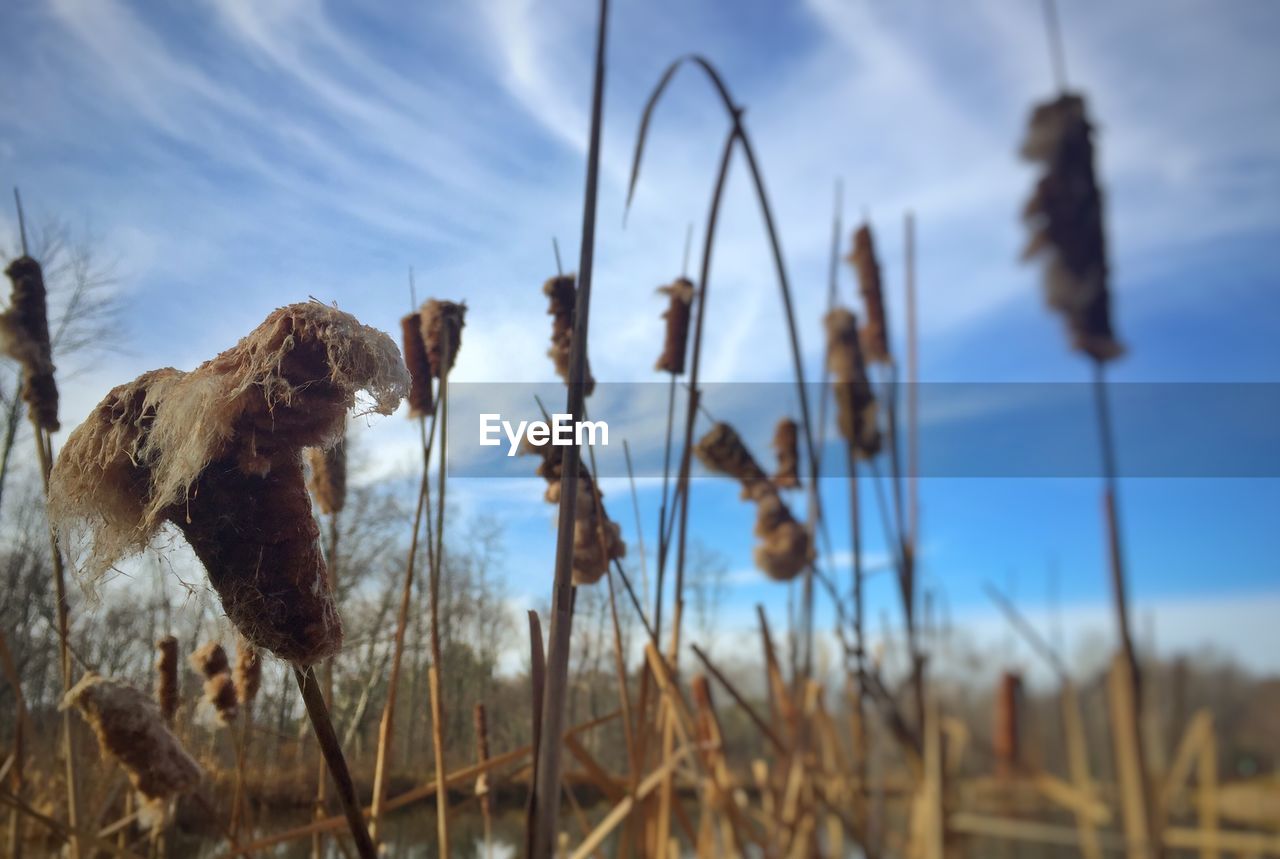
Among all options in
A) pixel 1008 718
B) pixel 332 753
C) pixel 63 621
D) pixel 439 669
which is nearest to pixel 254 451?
pixel 332 753

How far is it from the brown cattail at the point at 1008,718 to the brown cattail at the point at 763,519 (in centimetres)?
34

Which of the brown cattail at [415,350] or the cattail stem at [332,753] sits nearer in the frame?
the cattail stem at [332,753]

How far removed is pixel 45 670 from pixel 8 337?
4.78ft

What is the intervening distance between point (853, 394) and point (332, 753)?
0.51 m

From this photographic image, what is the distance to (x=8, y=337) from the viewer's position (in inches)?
43.0

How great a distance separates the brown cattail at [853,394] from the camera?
26.4 inches

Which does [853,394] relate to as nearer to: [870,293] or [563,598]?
[870,293]

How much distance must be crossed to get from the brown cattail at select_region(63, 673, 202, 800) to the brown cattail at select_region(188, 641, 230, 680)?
130 millimetres

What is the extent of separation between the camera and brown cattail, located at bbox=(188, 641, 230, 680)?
3.54 ft

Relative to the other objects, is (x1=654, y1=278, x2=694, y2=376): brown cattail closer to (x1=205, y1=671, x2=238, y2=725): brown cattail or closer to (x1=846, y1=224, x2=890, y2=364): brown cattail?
(x1=846, y1=224, x2=890, y2=364): brown cattail

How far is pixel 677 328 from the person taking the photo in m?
0.98

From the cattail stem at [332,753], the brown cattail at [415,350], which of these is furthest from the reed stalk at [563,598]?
the brown cattail at [415,350]

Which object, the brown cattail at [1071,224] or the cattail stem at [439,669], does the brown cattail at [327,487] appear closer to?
the cattail stem at [439,669]

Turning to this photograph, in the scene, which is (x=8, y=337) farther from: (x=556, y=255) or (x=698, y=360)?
(x=698, y=360)
